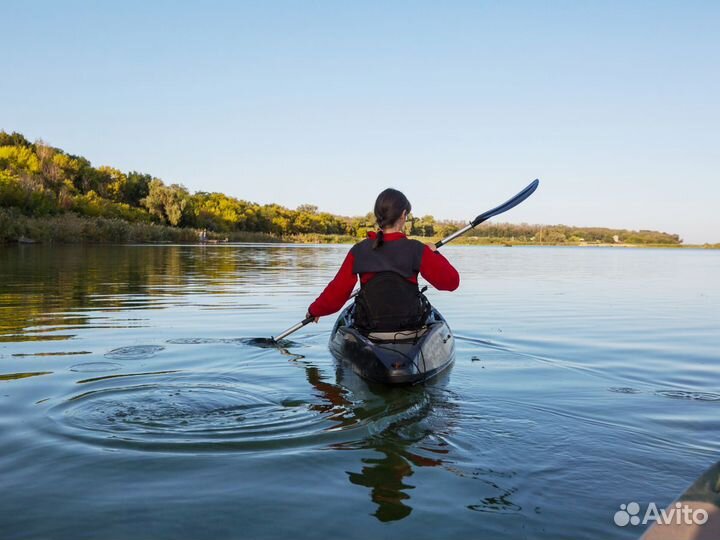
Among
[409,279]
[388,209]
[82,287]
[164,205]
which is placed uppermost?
[164,205]

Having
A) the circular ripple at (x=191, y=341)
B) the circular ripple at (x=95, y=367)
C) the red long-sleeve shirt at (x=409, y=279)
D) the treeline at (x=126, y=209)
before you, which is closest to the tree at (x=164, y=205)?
the treeline at (x=126, y=209)

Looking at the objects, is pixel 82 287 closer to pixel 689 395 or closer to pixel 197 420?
pixel 197 420

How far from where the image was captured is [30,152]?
5356cm

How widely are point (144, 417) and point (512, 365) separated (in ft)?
12.5

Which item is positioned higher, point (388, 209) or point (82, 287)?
point (388, 209)

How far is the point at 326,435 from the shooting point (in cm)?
381

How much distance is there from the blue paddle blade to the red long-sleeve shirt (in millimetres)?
2406

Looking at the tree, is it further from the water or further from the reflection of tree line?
the water

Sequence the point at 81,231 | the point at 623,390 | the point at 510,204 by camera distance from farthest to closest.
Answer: the point at 81,231 < the point at 510,204 < the point at 623,390

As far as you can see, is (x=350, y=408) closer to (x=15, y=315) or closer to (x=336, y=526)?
(x=336, y=526)

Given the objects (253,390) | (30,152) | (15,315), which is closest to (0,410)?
(253,390)

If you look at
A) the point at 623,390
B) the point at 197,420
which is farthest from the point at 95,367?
the point at 623,390

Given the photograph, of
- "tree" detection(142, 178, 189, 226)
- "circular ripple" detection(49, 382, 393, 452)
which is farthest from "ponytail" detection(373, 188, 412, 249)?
"tree" detection(142, 178, 189, 226)

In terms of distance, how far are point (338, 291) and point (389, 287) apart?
675 millimetres
